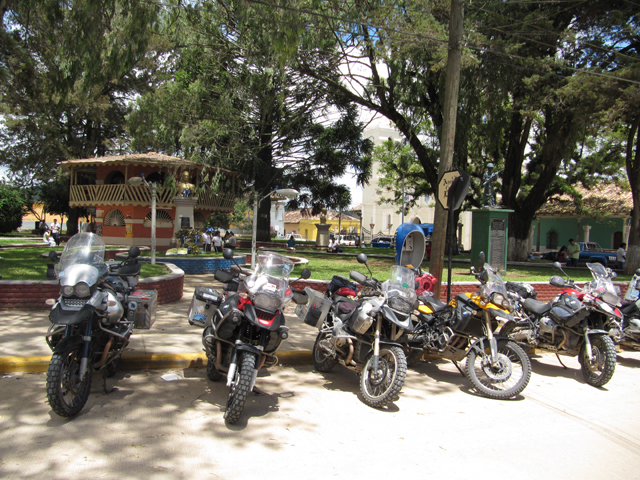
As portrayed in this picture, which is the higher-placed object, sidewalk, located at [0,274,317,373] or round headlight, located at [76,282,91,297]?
round headlight, located at [76,282,91,297]

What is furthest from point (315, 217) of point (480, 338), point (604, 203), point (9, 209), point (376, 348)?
point (376, 348)

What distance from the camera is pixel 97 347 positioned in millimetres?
4340

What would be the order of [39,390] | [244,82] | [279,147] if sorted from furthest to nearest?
1. [279,147]
2. [244,82]
3. [39,390]

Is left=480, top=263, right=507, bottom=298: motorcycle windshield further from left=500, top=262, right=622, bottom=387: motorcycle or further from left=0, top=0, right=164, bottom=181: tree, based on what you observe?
left=0, top=0, right=164, bottom=181: tree

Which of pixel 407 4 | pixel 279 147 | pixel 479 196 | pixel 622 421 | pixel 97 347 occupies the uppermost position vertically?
pixel 407 4

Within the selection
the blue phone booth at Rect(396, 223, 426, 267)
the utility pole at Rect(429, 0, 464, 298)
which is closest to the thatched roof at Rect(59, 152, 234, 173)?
the blue phone booth at Rect(396, 223, 426, 267)

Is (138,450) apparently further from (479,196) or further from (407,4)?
(479,196)

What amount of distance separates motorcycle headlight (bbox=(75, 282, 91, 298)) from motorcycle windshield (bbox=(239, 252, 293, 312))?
138cm

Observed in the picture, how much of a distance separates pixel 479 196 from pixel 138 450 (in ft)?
92.9

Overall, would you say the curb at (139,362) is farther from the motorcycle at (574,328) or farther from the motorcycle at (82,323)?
the motorcycle at (574,328)

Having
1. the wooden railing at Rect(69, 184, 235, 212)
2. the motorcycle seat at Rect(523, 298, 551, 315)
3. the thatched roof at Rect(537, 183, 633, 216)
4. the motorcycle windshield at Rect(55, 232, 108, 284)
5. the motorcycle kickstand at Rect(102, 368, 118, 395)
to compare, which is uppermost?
the thatched roof at Rect(537, 183, 633, 216)

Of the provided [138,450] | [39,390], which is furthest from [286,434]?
[39,390]

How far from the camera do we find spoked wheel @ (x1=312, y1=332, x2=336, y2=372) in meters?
5.56

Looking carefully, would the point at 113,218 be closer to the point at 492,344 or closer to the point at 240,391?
the point at 240,391
